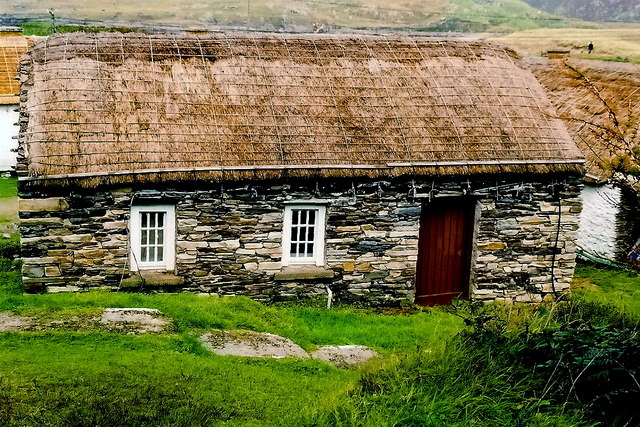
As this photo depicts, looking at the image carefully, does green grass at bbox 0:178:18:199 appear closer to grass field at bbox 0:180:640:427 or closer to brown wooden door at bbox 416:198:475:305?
grass field at bbox 0:180:640:427

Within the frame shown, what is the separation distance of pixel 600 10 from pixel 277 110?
262 feet

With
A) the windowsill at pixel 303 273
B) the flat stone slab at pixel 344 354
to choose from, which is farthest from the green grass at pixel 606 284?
the flat stone slab at pixel 344 354

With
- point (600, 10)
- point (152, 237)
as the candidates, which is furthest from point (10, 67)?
point (600, 10)

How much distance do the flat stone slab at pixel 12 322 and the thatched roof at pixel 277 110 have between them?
2.46 meters

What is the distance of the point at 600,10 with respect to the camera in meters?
82.4

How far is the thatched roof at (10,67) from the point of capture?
24.8m

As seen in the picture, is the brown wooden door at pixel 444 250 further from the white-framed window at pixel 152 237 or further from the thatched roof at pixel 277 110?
the white-framed window at pixel 152 237

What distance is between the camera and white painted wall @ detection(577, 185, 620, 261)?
1736 cm

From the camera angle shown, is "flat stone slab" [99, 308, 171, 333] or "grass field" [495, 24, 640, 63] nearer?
"flat stone slab" [99, 308, 171, 333]

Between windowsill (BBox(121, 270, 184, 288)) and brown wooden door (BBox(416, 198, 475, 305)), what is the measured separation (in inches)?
190

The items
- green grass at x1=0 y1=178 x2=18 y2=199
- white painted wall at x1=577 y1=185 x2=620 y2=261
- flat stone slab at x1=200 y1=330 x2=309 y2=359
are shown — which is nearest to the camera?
flat stone slab at x1=200 y1=330 x2=309 y2=359

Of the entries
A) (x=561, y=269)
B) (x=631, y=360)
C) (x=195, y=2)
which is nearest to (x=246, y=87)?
(x=561, y=269)

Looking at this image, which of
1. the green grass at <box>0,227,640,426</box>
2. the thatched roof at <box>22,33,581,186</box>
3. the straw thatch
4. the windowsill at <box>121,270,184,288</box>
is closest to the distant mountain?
the straw thatch

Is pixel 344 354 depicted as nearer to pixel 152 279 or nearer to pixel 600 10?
pixel 152 279
